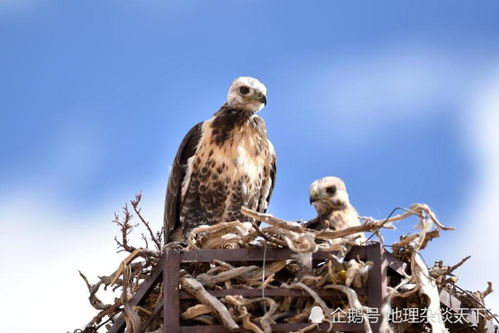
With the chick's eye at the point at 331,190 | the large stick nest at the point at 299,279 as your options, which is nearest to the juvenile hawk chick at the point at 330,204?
the chick's eye at the point at 331,190

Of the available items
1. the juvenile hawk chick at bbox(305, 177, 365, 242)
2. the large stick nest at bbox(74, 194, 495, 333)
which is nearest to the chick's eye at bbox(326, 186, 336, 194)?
the juvenile hawk chick at bbox(305, 177, 365, 242)

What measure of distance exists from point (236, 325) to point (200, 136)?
9.43 ft

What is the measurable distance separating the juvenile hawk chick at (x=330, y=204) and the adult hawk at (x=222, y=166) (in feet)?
3.55

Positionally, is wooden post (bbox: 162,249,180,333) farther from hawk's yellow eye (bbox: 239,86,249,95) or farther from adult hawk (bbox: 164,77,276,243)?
hawk's yellow eye (bbox: 239,86,249,95)

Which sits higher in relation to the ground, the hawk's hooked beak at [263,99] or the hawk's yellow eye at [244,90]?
the hawk's yellow eye at [244,90]

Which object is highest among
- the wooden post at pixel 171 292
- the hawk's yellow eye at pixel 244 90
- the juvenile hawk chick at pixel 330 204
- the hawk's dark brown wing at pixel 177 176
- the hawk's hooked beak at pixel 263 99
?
the hawk's yellow eye at pixel 244 90

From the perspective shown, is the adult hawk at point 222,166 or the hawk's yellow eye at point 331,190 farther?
the adult hawk at point 222,166

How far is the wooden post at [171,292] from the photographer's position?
5.96m

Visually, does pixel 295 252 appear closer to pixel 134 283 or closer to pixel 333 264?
pixel 333 264

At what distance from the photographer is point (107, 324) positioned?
693 cm

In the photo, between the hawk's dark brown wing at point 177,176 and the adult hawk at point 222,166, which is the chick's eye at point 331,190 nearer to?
the adult hawk at point 222,166

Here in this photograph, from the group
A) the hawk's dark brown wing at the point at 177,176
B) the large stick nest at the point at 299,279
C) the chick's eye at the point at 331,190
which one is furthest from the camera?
the hawk's dark brown wing at the point at 177,176

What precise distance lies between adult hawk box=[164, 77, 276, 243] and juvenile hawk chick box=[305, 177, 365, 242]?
1.08 m

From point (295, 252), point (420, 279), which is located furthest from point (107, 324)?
point (420, 279)
